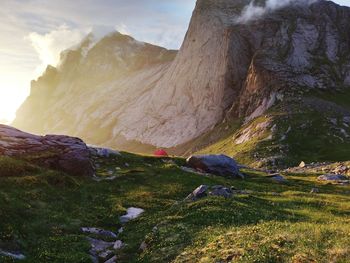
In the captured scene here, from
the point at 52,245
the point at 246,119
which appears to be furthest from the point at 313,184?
the point at 246,119

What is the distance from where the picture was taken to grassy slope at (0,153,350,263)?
22.4 m

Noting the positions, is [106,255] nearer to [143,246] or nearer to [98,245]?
[98,245]

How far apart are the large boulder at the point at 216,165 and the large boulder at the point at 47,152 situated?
21.8 m

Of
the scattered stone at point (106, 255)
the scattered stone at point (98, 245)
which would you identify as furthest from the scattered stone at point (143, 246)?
the scattered stone at point (98, 245)

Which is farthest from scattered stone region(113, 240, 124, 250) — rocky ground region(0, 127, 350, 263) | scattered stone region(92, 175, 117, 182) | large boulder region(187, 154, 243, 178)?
large boulder region(187, 154, 243, 178)

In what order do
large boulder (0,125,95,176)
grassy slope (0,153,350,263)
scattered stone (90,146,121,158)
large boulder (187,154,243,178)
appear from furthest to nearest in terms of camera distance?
scattered stone (90,146,121,158), large boulder (187,154,243,178), large boulder (0,125,95,176), grassy slope (0,153,350,263)

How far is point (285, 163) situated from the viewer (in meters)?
117

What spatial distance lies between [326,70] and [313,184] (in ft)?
432

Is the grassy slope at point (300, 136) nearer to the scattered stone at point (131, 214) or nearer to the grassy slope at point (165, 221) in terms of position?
the grassy slope at point (165, 221)

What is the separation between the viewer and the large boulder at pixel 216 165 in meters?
70.9

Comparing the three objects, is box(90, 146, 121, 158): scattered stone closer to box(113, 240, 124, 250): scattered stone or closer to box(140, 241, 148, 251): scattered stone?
box(113, 240, 124, 250): scattered stone

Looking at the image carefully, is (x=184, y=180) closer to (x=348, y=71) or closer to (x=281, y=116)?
(x=281, y=116)

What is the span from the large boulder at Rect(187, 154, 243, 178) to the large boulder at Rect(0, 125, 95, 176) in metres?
21.8

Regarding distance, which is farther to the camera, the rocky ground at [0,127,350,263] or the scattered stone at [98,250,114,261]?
the scattered stone at [98,250,114,261]
